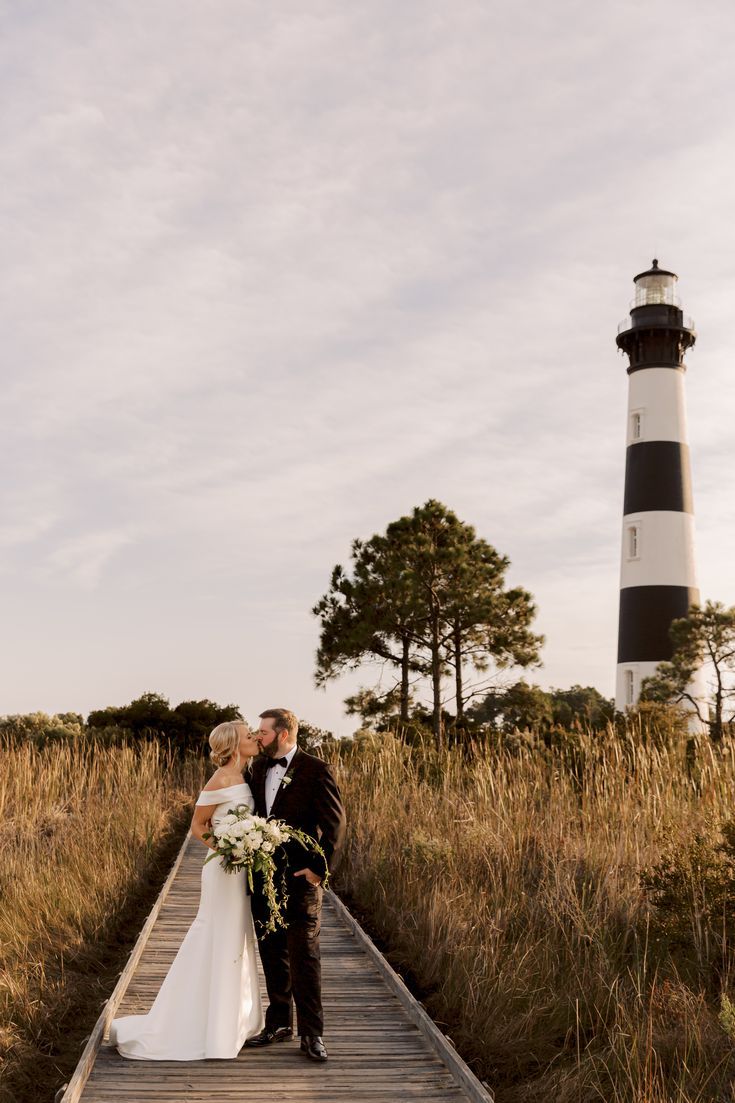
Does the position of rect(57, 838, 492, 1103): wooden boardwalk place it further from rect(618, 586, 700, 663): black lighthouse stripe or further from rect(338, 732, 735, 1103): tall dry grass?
rect(618, 586, 700, 663): black lighthouse stripe

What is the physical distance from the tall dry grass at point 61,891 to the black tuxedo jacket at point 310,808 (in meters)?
1.63

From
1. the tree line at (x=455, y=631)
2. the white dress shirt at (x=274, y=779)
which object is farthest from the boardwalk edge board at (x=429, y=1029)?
the tree line at (x=455, y=631)

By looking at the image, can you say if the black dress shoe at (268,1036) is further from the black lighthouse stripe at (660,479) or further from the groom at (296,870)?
the black lighthouse stripe at (660,479)

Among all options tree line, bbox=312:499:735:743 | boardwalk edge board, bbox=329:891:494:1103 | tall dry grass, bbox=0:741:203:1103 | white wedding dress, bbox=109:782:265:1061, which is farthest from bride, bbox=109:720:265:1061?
tree line, bbox=312:499:735:743

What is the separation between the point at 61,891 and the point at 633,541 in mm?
24814

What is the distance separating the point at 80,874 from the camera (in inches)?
356

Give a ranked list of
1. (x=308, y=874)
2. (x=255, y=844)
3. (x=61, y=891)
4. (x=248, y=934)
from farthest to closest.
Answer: (x=61, y=891), (x=248, y=934), (x=308, y=874), (x=255, y=844)

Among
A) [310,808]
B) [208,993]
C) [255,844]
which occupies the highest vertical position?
[310,808]

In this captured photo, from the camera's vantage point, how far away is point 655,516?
98.5 ft

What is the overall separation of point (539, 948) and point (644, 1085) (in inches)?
75.5

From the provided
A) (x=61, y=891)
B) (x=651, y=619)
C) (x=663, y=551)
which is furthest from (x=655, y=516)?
(x=61, y=891)

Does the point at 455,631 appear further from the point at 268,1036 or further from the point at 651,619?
the point at 268,1036

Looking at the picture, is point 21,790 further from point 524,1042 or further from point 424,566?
point 424,566

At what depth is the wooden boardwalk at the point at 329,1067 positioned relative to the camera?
14.9 ft
